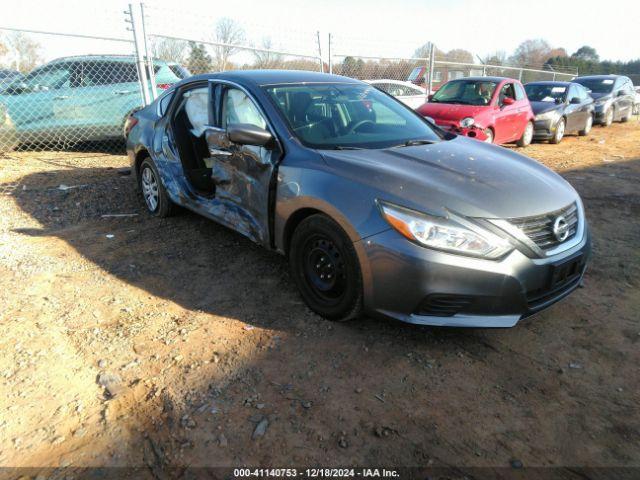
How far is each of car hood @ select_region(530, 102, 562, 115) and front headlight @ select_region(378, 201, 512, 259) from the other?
983 centimetres

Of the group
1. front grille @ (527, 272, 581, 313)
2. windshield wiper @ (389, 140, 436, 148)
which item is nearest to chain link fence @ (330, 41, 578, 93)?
windshield wiper @ (389, 140, 436, 148)

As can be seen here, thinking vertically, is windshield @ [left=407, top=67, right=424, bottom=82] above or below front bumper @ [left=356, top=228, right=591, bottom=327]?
above

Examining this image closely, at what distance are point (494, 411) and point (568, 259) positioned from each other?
103cm

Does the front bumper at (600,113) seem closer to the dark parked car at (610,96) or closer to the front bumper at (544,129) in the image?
the dark parked car at (610,96)

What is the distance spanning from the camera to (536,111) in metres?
11.0

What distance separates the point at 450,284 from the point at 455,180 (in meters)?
0.69

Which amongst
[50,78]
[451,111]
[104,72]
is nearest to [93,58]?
[104,72]

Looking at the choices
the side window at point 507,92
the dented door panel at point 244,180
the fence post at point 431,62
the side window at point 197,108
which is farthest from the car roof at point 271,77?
the fence post at point 431,62

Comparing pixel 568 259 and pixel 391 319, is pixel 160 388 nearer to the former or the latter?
pixel 391 319

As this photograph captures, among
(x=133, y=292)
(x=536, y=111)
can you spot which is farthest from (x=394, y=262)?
(x=536, y=111)

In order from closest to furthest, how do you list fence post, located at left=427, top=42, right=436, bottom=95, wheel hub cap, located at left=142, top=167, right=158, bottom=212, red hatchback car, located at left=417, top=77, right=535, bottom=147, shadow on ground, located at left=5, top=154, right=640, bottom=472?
shadow on ground, located at left=5, top=154, right=640, bottom=472 → wheel hub cap, located at left=142, top=167, right=158, bottom=212 → red hatchback car, located at left=417, top=77, right=535, bottom=147 → fence post, located at left=427, top=42, right=436, bottom=95

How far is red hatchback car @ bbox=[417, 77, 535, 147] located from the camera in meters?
8.91

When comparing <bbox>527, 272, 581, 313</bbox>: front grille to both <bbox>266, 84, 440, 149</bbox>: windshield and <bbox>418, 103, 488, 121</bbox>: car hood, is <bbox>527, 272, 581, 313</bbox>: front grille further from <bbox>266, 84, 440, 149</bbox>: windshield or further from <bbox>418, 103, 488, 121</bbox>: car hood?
<bbox>418, 103, 488, 121</bbox>: car hood

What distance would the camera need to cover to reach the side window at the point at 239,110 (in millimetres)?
3551
